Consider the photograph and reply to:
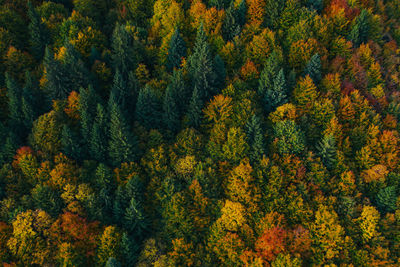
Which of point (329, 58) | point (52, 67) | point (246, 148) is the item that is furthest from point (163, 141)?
point (329, 58)

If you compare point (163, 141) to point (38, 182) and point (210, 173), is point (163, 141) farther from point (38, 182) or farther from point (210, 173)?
point (38, 182)

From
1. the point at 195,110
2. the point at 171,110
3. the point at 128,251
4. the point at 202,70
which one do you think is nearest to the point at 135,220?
the point at 128,251

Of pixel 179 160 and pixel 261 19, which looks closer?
pixel 179 160

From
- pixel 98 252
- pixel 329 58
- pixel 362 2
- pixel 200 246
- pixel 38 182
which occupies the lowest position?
pixel 98 252

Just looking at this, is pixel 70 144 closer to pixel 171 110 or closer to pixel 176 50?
pixel 171 110

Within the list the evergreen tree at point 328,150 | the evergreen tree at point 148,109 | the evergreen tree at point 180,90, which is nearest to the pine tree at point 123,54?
the evergreen tree at point 148,109

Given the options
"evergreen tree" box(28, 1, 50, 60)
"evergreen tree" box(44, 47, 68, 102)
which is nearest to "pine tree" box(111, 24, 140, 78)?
"evergreen tree" box(44, 47, 68, 102)

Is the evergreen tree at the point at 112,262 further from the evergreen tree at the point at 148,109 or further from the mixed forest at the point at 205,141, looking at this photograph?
the evergreen tree at the point at 148,109
